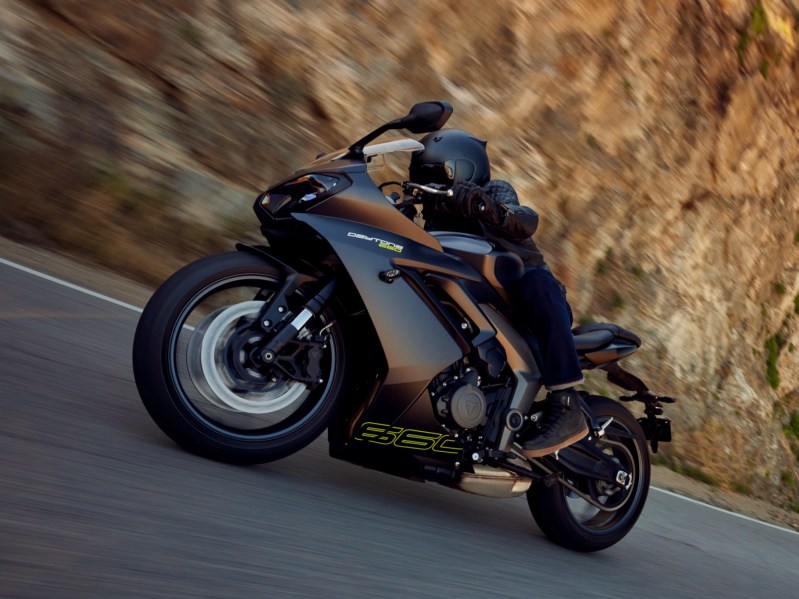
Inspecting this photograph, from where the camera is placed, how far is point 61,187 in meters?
7.52

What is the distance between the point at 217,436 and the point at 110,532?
3.08ft

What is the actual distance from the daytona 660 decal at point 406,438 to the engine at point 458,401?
0.08 m

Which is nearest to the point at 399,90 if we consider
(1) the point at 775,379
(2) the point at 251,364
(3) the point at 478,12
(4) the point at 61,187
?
(3) the point at 478,12

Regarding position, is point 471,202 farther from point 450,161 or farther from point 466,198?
point 450,161

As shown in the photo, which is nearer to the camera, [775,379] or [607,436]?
[607,436]

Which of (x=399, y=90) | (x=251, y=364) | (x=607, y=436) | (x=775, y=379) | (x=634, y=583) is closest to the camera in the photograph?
(x=251, y=364)

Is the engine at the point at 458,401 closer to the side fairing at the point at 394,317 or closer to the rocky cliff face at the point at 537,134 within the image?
the side fairing at the point at 394,317

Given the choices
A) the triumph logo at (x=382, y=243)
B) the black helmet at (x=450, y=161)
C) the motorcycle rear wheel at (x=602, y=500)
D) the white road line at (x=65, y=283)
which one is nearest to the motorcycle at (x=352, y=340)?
the triumph logo at (x=382, y=243)

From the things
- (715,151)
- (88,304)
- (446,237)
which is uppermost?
(715,151)

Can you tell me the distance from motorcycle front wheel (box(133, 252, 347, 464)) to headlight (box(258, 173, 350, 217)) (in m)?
0.23

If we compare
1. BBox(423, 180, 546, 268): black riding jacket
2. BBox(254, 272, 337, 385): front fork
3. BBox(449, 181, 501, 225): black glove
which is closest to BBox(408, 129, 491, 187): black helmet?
BBox(423, 180, 546, 268): black riding jacket

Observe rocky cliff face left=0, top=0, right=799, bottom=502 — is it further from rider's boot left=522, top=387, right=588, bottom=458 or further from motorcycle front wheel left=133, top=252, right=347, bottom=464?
rider's boot left=522, top=387, right=588, bottom=458

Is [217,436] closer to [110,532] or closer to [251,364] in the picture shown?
[251,364]

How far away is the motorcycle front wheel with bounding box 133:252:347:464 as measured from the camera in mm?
3678
